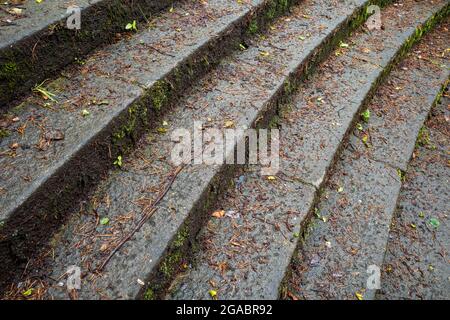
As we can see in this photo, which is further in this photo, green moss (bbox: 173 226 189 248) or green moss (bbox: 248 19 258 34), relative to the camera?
green moss (bbox: 248 19 258 34)

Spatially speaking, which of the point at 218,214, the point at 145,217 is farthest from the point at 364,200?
the point at 145,217

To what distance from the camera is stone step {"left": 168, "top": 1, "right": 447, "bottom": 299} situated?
1815 mm

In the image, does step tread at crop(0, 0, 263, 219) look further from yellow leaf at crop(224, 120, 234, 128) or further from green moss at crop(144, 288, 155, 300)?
green moss at crop(144, 288, 155, 300)

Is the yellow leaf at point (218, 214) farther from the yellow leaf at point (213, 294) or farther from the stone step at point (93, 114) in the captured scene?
the stone step at point (93, 114)

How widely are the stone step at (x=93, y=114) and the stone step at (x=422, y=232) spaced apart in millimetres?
1882

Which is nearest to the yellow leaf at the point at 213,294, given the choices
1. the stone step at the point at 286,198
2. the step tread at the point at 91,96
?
the stone step at the point at 286,198

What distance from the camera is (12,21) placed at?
2096 mm

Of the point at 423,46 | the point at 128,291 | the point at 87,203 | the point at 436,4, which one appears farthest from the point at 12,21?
the point at 436,4

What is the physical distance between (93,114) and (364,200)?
1.92m

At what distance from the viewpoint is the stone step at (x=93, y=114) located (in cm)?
165

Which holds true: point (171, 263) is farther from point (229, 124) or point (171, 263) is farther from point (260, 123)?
point (260, 123)

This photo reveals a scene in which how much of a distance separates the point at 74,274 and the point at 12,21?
1.62 metres

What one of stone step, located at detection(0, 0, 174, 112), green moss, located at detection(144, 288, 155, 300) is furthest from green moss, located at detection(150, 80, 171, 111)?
green moss, located at detection(144, 288, 155, 300)

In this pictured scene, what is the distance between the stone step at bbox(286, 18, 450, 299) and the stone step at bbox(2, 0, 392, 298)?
2.34 ft
